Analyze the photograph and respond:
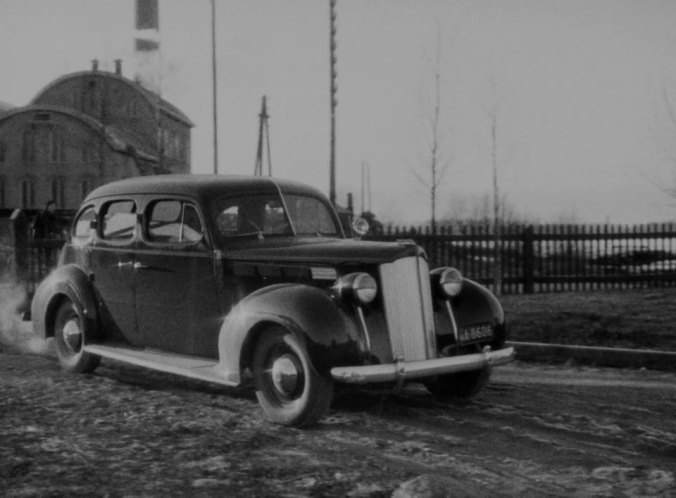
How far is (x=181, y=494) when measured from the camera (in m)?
4.51

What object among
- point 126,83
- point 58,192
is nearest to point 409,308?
point 58,192

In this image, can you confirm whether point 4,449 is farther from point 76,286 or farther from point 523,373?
point 523,373

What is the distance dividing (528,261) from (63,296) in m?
10.7

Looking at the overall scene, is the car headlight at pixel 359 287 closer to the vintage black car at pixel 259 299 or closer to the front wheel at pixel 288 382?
the vintage black car at pixel 259 299

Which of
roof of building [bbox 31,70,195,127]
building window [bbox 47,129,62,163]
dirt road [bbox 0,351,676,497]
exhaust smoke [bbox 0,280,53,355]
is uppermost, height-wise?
roof of building [bbox 31,70,195,127]

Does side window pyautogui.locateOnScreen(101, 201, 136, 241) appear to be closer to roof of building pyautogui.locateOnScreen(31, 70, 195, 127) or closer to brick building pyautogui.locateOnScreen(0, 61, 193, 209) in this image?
brick building pyautogui.locateOnScreen(0, 61, 193, 209)

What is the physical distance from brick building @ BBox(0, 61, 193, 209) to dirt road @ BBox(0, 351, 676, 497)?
36922mm

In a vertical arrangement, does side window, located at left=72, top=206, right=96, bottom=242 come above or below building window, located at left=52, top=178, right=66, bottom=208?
below

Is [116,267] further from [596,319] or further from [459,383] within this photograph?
[596,319]

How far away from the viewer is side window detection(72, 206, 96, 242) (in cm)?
840

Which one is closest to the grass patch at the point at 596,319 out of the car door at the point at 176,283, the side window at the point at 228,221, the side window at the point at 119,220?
the side window at the point at 228,221

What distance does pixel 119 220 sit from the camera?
26.5 ft

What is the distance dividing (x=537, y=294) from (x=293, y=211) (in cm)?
1031

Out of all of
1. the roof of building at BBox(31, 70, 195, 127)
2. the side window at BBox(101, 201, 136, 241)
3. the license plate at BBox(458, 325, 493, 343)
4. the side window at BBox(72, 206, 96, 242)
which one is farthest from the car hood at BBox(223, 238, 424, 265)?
the roof of building at BBox(31, 70, 195, 127)
